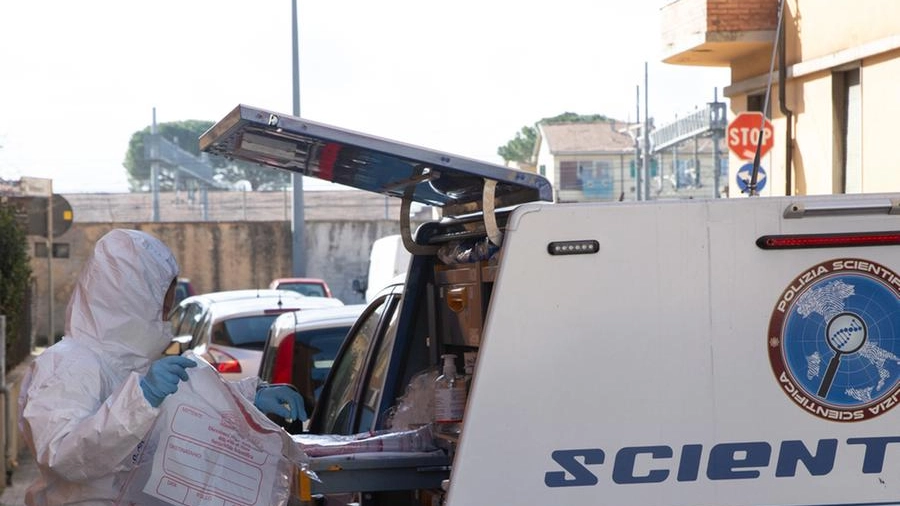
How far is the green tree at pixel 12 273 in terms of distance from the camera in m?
14.6

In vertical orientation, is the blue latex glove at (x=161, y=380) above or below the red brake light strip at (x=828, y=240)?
below

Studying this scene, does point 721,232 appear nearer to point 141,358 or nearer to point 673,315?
point 673,315

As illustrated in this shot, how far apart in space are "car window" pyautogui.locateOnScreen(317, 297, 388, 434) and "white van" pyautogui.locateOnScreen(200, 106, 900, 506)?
264 cm

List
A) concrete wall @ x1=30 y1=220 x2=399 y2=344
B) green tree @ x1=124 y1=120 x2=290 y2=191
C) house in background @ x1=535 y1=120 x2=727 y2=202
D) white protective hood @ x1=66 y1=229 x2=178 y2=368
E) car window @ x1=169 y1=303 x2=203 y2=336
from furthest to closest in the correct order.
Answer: green tree @ x1=124 y1=120 x2=290 y2=191, house in background @ x1=535 y1=120 x2=727 y2=202, concrete wall @ x1=30 y1=220 x2=399 y2=344, car window @ x1=169 y1=303 x2=203 y2=336, white protective hood @ x1=66 y1=229 x2=178 y2=368

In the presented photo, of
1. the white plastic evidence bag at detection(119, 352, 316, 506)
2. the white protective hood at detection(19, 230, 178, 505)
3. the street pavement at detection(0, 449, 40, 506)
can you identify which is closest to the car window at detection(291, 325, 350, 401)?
the street pavement at detection(0, 449, 40, 506)

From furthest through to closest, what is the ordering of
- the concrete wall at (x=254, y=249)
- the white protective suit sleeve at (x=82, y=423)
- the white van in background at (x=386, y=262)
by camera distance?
the concrete wall at (x=254, y=249) → the white van in background at (x=386, y=262) → the white protective suit sleeve at (x=82, y=423)

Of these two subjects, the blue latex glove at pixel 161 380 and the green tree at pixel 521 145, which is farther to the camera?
the green tree at pixel 521 145

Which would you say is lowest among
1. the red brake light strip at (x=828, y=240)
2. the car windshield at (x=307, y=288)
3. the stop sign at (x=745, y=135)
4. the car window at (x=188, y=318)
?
the car windshield at (x=307, y=288)

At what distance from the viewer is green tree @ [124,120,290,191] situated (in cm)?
7711

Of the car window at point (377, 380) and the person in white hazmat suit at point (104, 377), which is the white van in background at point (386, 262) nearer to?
the car window at point (377, 380)

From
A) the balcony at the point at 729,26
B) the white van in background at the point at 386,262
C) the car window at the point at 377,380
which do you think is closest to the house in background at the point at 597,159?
the white van in background at the point at 386,262

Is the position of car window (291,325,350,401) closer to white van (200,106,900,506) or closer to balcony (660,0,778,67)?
white van (200,106,900,506)

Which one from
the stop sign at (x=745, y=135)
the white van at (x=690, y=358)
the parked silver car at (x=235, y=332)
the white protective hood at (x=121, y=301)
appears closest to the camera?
the white van at (x=690, y=358)

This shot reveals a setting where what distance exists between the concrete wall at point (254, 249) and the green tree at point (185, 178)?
24450 millimetres
